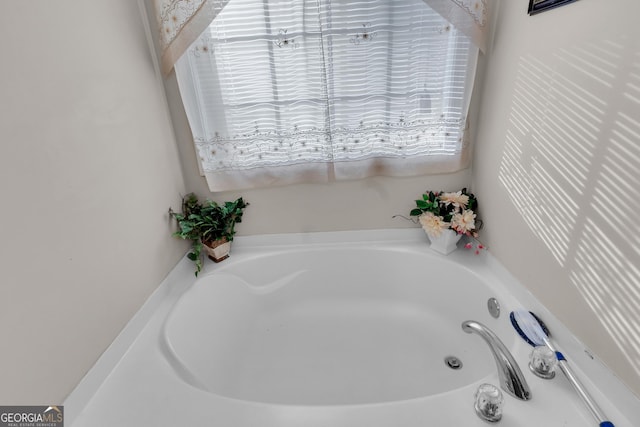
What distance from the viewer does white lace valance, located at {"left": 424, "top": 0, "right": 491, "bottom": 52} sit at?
125cm

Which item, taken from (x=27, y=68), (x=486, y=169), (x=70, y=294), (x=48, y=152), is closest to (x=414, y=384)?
(x=486, y=169)

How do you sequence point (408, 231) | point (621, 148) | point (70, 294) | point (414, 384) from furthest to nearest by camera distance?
point (408, 231), point (414, 384), point (70, 294), point (621, 148)

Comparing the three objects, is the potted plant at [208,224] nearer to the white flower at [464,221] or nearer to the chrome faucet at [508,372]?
the white flower at [464,221]

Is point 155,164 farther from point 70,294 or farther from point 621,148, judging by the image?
point 621,148

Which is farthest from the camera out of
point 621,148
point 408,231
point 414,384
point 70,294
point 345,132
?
point 408,231

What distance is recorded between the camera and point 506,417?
836mm

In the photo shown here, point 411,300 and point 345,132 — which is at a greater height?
point 345,132

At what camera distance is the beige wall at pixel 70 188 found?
2.48ft

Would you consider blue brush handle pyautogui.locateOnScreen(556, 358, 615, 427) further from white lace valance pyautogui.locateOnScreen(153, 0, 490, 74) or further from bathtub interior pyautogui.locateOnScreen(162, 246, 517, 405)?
white lace valance pyautogui.locateOnScreen(153, 0, 490, 74)

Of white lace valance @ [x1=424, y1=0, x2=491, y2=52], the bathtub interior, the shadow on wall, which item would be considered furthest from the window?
the bathtub interior

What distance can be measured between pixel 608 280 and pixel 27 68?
1.63 meters

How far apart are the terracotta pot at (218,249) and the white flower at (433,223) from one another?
1.02 meters

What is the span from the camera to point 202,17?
50.4 inches

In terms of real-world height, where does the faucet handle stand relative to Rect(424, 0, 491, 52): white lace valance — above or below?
below
